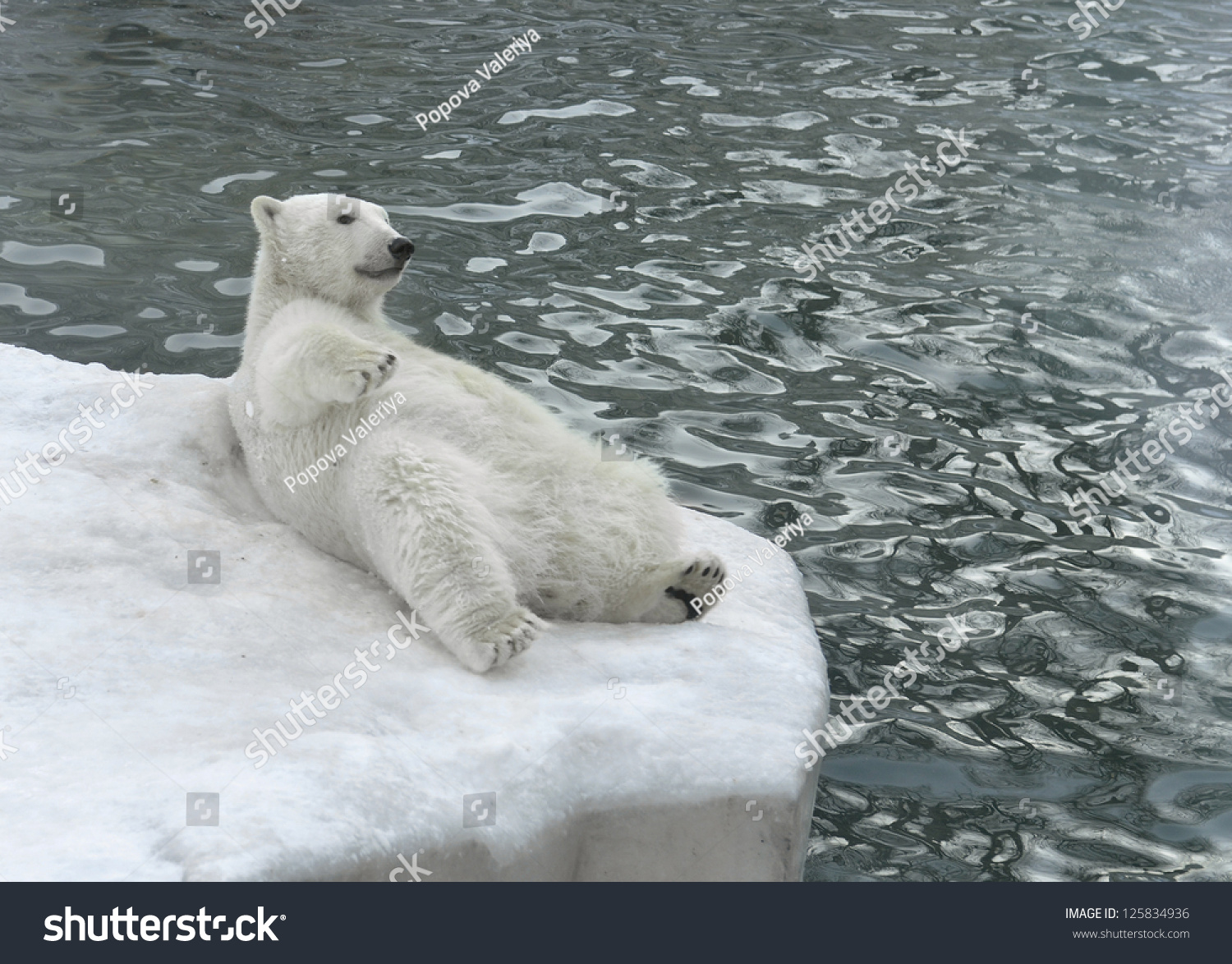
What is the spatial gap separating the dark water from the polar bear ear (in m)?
2.27

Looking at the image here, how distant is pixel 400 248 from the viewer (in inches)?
180

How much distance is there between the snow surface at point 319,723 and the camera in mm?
2965

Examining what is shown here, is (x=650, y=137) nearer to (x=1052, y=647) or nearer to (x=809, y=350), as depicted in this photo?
(x=809, y=350)

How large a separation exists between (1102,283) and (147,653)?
261 inches

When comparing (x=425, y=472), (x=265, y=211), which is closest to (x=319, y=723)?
(x=425, y=472)

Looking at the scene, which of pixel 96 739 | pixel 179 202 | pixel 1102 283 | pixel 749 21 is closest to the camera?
pixel 96 739

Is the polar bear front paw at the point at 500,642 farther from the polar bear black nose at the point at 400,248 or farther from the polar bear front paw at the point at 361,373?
the polar bear black nose at the point at 400,248

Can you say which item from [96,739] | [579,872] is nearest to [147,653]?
[96,739]

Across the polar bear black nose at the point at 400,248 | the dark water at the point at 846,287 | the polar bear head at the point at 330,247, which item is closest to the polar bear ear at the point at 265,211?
the polar bear head at the point at 330,247

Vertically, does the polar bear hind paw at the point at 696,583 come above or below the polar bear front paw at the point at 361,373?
below

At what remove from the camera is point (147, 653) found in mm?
3617

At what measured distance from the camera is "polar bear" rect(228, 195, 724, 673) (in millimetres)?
3865

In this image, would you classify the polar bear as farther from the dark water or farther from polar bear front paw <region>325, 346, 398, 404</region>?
the dark water

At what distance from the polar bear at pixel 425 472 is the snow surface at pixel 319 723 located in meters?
0.14
